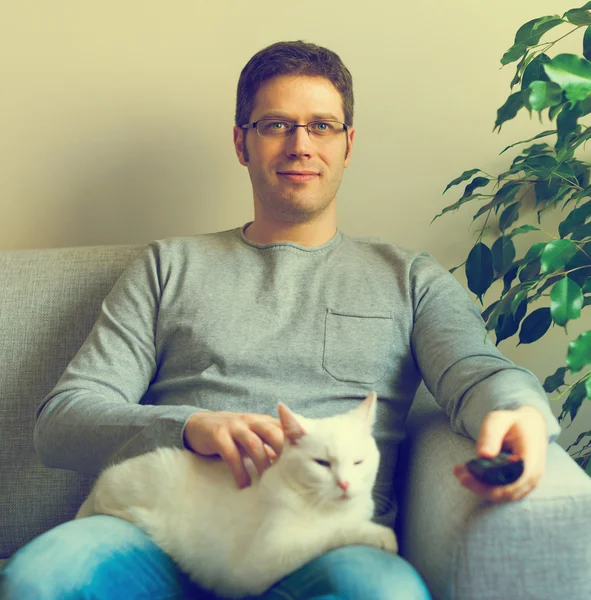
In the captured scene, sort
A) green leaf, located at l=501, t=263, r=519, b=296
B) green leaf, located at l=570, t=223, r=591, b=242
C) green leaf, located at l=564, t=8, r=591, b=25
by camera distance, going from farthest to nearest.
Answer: green leaf, located at l=501, t=263, r=519, b=296
green leaf, located at l=570, t=223, r=591, b=242
green leaf, located at l=564, t=8, r=591, b=25

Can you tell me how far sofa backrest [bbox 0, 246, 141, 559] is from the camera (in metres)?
1.32

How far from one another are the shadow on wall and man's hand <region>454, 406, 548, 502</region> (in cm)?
108

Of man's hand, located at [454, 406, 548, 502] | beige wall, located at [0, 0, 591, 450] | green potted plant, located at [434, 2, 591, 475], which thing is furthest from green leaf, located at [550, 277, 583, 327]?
beige wall, located at [0, 0, 591, 450]

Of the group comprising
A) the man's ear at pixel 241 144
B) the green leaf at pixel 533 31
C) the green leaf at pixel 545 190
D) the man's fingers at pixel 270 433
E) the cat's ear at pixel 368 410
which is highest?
the green leaf at pixel 533 31

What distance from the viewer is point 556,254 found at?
3.58 feet

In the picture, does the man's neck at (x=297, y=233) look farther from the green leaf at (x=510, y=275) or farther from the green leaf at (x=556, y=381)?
the green leaf at (x=556, y=381)

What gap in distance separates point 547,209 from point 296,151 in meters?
0.68

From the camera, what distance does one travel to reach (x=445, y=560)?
86cm

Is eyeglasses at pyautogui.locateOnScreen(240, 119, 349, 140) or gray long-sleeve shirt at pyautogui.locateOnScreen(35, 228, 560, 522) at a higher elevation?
eyeglasses at pyautogui.locateOnScreen(240, 119, 349, 140)

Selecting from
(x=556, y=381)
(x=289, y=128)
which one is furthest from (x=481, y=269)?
(x=289, y=128)

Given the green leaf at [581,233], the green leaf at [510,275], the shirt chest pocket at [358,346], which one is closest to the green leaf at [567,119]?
the green leaf at [581,233]

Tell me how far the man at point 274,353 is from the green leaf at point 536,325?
0.18m

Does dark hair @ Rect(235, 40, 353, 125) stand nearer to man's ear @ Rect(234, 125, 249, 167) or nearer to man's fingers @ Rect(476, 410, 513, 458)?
man's ear @ Rect(234, 125, 249, 167)

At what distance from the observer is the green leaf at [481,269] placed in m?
1.42
